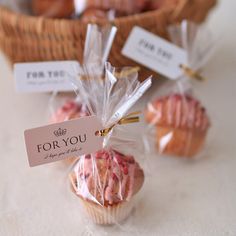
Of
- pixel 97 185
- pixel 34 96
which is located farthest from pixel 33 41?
pixel 97 185

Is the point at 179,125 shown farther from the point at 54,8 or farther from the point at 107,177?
the point at 54,8

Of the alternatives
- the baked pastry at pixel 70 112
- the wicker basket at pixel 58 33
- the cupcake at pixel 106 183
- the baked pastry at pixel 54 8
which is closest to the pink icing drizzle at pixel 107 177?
the cupcake at pixel 106 183

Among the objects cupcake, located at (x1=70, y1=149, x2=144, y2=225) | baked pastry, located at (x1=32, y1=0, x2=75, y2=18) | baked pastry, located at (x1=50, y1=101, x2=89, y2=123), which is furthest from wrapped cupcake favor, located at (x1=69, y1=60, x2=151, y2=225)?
baked pastry, located at (x1=32, y1=0, x2=75, y2=18)

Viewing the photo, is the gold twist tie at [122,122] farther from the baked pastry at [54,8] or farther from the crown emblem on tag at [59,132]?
the baked pastry at [54,8]

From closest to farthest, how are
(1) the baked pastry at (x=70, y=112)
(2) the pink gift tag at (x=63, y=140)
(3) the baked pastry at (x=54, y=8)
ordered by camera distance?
(2) the pink gift tag at (x=63, y=140) → (1) the baked pastry at (x=70, y=112) → (3) the baked pastry at (x=54, y=8)

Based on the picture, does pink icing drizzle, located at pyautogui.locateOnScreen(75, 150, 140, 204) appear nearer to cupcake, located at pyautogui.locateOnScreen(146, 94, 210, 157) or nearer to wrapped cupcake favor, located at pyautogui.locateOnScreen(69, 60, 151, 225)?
wrapped cupcake favor, located at pyautogui.locateOnScreen(69, 60, 151, 225)

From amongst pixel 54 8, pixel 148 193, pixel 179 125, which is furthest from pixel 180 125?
pixel 54 8
